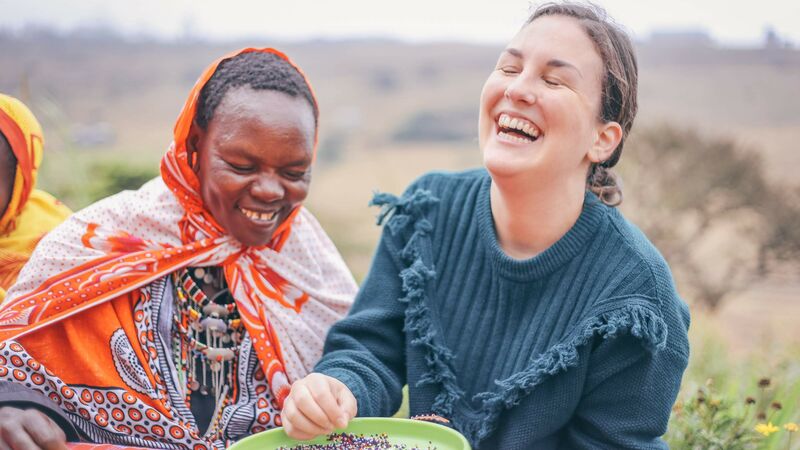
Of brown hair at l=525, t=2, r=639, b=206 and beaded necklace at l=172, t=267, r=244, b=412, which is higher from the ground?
brown hair at l=525, t=2, r=639, b=206

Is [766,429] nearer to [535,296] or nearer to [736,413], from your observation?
[736,413]

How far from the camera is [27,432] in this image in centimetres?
229

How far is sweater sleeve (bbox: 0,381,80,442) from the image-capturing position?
7.72 ft

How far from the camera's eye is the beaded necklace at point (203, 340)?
2.65 meters

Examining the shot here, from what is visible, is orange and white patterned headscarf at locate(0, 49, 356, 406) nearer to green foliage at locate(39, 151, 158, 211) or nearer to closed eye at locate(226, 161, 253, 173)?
closed eye at locate(226, 161, 253, 173)

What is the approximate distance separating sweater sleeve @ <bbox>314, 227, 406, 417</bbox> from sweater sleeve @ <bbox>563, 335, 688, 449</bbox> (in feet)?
2.09

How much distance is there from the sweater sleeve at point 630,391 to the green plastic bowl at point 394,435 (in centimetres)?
48

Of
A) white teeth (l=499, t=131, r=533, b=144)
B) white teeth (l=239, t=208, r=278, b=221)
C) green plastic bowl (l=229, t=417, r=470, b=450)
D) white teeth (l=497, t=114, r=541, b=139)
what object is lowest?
green plastic bowl (l=229, t=417, r=470, b=450)

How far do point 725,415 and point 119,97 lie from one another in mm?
16977

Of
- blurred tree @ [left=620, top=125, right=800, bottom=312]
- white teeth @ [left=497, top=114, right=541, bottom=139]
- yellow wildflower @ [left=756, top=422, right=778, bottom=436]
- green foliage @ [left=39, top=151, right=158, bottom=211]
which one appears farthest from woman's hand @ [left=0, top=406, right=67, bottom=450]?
blurred tree @ [left=620, top=125, right=800, bottom=312]

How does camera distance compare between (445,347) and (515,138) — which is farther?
(445,347)

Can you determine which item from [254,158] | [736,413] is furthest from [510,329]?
[736,413]

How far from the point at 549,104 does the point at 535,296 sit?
0.58 m

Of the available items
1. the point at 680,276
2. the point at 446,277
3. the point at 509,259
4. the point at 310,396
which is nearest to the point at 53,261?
the point at 310,396
